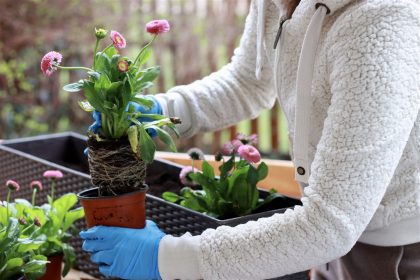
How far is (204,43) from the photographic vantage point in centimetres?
377

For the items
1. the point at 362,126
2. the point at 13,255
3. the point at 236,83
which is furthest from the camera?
the point at 236,83

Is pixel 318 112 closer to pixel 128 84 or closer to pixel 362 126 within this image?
pixel 362 126

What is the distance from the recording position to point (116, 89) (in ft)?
3.47

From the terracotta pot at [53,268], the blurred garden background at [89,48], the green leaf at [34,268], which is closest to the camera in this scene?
the green leaf at [34,268]

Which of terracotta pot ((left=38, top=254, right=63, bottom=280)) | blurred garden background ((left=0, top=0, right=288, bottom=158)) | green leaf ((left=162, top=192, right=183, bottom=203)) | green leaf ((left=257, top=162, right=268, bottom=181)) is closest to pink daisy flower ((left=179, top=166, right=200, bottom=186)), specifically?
green leaf ((left=162, top=192, right=183, bottom=203))

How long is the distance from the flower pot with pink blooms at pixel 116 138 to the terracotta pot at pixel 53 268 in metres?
0.24

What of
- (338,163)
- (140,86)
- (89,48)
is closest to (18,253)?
(140,86)

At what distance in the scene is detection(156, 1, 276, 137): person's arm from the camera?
139cm

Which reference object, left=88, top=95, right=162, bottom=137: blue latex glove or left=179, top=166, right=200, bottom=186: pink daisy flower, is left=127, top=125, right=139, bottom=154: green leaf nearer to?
left=88, top=95, right=162, bottom=137: blue latex glove

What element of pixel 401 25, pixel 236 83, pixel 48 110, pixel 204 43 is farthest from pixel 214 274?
pixel 48 110

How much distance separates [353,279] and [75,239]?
1.96 ft

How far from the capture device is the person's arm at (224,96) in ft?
4.55

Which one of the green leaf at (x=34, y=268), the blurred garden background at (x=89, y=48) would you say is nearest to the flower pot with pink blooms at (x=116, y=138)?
the green leaf at (x=34, y=268)

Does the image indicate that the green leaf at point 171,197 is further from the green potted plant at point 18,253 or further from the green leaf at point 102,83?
the green leaf at point 102,83
